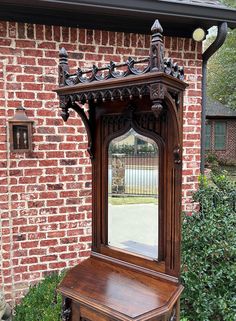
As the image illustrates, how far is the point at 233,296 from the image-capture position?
8.25 feet

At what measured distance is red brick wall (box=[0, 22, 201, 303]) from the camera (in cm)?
279

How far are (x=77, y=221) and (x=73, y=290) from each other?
118 centimetres

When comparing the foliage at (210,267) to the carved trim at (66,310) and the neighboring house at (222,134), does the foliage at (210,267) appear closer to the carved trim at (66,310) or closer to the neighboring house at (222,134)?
the carved trim at (66,310)

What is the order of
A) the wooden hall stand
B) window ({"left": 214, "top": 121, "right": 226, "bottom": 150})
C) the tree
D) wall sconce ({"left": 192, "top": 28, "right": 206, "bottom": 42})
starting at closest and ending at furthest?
1. the wooden hall stand
2. wall sconce ({"left": 192, "top": 28, "right": 206, "bottom": 42})
3. the tree
4. window ({"left": 214, "top": 121, "right": 226, "bottom": 150})

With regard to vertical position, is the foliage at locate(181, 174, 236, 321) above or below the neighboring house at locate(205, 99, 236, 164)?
below

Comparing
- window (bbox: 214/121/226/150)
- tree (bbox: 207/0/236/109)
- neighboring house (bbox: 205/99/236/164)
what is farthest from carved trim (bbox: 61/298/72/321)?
window (bbox: 214/121/226/150)

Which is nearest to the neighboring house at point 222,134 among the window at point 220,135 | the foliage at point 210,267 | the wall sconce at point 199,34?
the window at point 220,135

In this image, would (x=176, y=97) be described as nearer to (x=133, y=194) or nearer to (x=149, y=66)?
(x=149, y=66)

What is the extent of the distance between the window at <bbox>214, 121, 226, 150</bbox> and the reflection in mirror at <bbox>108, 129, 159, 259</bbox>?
49.4ft

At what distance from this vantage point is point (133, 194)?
6.91ft

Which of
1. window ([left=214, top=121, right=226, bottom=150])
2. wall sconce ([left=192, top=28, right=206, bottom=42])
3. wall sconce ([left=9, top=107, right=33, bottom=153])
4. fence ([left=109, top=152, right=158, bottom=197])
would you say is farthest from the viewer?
window ([left=214, top=121, right=226, bottom=150])

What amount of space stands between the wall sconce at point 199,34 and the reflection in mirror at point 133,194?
64.9 inches

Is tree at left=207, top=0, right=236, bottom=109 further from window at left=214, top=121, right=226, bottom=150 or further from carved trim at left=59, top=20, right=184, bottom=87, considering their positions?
carved trim at left=59, top=20, right=184, bottom=87

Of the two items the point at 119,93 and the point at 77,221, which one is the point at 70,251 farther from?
the point at 119,93
